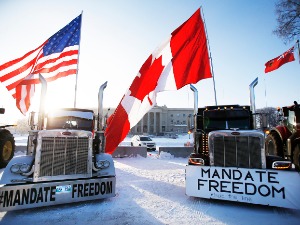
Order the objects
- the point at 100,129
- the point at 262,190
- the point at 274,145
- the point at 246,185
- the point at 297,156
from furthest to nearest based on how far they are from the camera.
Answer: the point at 274,145 → the point at 297,156 → the point at 100,129 → the point at 246,185 → the point at 262,190

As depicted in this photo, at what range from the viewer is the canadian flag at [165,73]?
687 centimetres

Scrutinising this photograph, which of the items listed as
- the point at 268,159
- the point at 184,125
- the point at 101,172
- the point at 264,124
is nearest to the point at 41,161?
the point at 101,172

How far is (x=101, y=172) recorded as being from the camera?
191 inches

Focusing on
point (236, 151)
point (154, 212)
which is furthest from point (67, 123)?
point (236, 151)

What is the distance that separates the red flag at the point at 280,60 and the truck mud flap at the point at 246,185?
318 inches

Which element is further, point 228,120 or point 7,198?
point 228,120

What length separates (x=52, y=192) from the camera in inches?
165

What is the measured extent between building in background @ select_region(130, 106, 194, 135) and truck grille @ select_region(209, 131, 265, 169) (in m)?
84.0

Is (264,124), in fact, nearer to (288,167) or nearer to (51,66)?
(288,167)

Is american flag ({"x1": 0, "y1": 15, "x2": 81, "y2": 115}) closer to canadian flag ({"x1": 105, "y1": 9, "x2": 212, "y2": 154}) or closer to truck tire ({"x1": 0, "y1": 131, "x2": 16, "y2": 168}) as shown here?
truck tire ({"x1": 0, "y1": 131, "x2": 16, "y2": 168})

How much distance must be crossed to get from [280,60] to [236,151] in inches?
319

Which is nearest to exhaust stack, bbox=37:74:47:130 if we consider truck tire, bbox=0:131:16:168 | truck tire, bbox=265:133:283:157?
truck tire, bbox=0:131:16:168

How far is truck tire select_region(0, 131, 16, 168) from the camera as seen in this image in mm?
8290

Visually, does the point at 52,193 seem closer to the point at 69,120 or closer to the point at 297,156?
the point at 69,120
